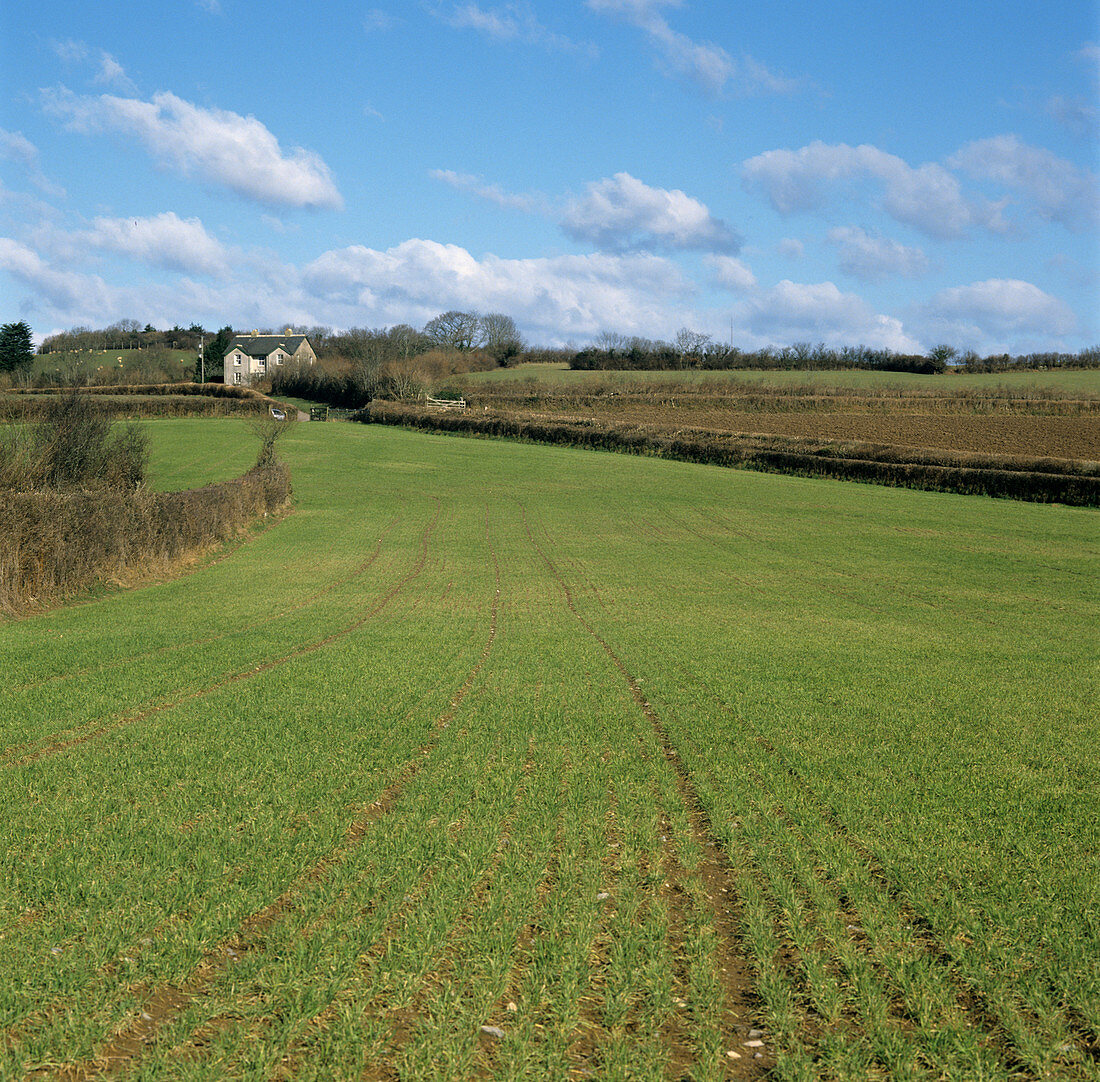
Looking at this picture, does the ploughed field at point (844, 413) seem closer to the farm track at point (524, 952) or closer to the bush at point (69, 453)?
the bush at point (69, 453)

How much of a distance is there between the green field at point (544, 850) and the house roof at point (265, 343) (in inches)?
4857

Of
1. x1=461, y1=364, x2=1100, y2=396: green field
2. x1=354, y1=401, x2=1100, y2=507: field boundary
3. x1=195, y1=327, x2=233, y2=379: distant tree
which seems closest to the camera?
x1=354, y1=401, x2=1100, y2=507: field boundary

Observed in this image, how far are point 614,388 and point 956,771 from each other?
77.5m

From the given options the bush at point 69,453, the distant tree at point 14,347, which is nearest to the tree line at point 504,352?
the distant tree at point 14,347

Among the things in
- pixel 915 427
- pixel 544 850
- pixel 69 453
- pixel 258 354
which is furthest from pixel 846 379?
pixel 258 354

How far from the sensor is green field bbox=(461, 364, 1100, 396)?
71.6 m

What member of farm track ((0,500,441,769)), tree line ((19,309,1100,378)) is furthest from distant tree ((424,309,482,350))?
farm track ((0,500,441,769))

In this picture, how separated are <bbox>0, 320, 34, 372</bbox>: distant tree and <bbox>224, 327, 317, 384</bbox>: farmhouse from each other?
101 ft

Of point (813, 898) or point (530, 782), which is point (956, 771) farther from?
point (530, 782)

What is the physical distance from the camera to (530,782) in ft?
24.6

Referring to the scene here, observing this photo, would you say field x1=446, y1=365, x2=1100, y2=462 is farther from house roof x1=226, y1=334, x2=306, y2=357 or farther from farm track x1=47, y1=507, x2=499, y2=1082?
house roof x1=226, y1=334, x2=306, y2=357

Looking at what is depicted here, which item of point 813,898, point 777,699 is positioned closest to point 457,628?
point 777,699

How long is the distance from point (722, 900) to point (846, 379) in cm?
8680

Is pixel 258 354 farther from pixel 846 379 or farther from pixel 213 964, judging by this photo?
pixel 213 964
